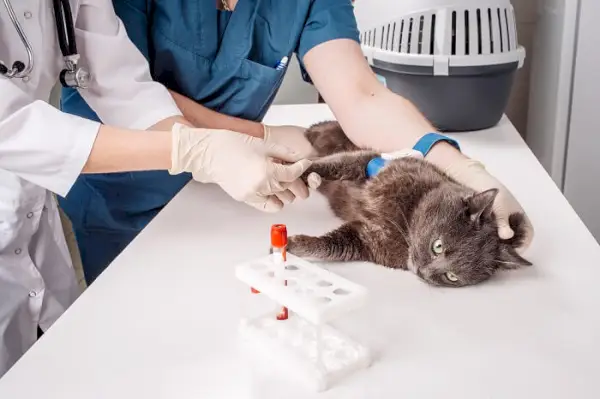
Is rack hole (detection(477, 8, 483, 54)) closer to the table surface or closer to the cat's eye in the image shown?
the table surface

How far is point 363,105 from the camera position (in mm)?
1392

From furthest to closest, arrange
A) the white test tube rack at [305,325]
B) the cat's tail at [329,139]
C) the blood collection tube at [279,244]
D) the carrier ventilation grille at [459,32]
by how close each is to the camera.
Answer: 1. the carrier ventilation grille at [459,32]
2. the cat's tail at [329,139]
3. the blood collection tube at [279,244]
4. the white test tube rack at [305,325]

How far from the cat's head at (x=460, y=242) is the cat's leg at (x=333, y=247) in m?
0.09

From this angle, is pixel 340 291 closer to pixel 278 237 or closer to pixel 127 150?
pixel 278 237

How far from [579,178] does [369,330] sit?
130cm

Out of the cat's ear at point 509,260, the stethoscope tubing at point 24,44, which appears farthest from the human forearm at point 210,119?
the cat's ear at point 509,260

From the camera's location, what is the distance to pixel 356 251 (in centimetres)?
106

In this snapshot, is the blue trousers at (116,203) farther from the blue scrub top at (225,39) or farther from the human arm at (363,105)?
the human arm at (363,105)

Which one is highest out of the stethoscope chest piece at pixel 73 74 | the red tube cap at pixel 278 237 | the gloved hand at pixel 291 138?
the stethoscope chest piece at pixel 73 74

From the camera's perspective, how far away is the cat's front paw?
1040 mm

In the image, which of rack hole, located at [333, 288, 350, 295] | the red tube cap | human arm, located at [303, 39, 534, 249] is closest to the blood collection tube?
the red tube cap

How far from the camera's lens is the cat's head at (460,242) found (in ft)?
3.22

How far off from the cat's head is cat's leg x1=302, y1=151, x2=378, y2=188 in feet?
0.58

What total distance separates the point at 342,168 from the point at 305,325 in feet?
1.36
